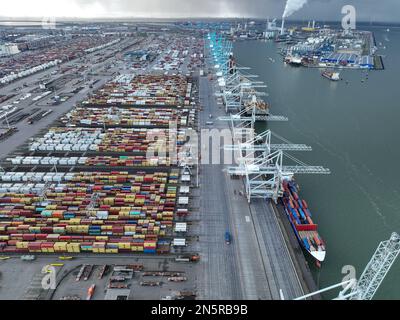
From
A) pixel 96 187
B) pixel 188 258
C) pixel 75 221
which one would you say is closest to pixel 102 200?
pixel 96 187

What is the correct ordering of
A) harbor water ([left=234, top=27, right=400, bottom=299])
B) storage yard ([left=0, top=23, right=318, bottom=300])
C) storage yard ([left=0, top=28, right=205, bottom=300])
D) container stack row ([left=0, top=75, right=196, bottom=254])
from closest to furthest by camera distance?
1. storage yard ([left=0, top=23, right=318, bottom=300])
2. storage yard ([left=0, top=28, right=205, bottom=300])
3. container stack row ([left=0, top=75, right=196, bottom=254])
4. harbor water ([left=234, top=27, right=400, bottom=299])

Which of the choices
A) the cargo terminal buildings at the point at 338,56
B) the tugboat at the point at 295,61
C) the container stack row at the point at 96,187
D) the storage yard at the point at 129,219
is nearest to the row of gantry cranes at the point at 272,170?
the storage yard at the point at 129,219

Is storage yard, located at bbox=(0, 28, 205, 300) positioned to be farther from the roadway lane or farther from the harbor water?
the harbor water

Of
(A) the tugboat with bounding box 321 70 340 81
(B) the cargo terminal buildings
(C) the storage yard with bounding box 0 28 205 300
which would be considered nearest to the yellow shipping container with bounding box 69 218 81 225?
(C) the storage yard with bounding box 0 28 205 300

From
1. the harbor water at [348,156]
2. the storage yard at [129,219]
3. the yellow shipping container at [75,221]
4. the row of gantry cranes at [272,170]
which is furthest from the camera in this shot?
the yellow shipping container at [75,221]

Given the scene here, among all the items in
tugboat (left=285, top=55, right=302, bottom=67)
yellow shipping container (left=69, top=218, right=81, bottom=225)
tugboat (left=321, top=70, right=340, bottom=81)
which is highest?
tugboat (left=285, top=55, right=302, bottom=67)

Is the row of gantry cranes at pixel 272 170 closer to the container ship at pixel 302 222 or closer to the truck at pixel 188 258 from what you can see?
the container ship at pixel 302 222

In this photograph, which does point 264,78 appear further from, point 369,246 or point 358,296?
point 358,296
